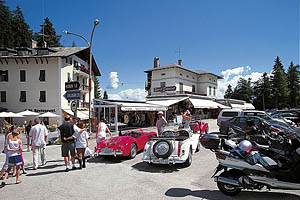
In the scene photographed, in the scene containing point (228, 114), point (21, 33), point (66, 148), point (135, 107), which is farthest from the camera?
point (21, 33)

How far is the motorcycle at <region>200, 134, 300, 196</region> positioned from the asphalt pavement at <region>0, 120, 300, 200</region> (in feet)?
1.06

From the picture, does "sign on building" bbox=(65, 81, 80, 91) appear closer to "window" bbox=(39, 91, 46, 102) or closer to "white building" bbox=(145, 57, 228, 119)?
"window" bbox=(39, 91, 46, 102)

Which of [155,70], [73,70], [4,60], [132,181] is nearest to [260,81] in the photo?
[155,70]

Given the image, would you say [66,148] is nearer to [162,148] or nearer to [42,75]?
[162,148]

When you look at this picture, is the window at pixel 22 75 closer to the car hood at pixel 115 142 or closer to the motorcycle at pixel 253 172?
the car hood at pixel 115 142

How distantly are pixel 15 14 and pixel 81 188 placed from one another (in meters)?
63.0

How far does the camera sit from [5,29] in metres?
43.1

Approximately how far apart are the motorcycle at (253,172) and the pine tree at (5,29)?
4904 centimetres

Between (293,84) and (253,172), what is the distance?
247ft

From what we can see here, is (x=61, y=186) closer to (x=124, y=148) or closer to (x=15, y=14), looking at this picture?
(x=124, y=148)

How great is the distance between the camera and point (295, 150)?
4.06m

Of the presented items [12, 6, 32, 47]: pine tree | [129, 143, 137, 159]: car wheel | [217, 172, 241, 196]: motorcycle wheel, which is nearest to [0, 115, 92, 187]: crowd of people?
[129, 143, 137, 159]: car wheel

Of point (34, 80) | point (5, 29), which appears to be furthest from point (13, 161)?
point (5, 29)

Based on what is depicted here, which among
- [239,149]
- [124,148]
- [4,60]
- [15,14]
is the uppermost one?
[15,14]
